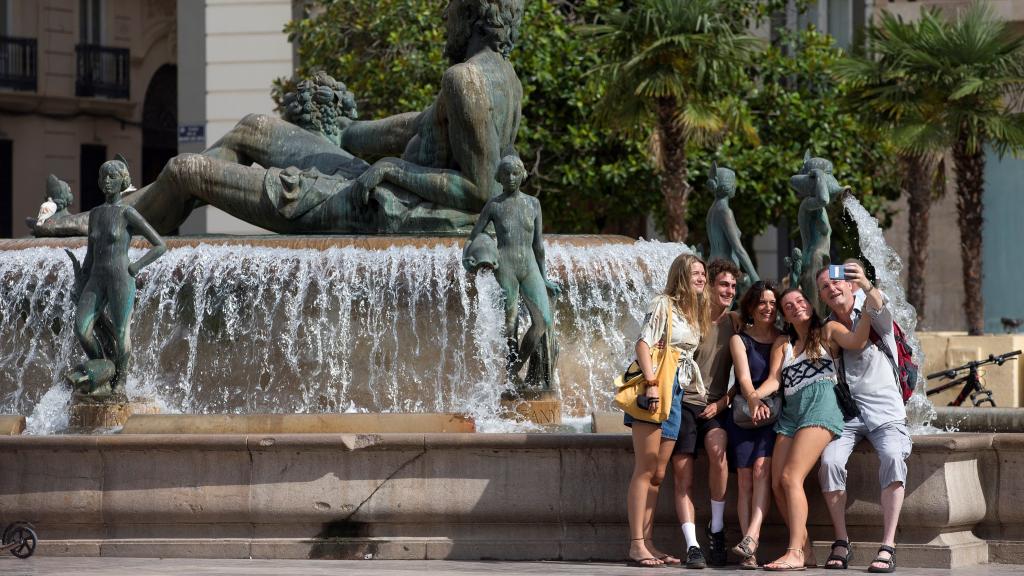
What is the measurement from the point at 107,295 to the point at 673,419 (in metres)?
3.91

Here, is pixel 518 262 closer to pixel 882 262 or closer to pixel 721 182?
pixel 721 182

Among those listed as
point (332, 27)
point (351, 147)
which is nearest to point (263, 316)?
point (351, 147)

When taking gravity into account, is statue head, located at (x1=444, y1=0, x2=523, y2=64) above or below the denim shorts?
above

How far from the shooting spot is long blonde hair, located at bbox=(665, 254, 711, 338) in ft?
30.8

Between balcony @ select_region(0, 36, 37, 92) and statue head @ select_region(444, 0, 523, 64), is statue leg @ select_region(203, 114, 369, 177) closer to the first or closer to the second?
statue head @ select_region(444, 0, 523, 64)

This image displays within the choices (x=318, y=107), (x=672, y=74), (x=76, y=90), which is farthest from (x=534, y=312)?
(x=76, y=90)

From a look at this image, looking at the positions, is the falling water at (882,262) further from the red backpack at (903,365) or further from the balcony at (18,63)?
the balcony at (18,63)

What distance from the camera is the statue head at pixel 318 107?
49.6ft

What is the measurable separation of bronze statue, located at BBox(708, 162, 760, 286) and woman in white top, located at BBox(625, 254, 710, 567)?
13.8ft

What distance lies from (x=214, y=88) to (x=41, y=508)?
21.9 metres

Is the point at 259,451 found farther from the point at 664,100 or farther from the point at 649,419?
the point at 664,100

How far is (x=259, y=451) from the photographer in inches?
379

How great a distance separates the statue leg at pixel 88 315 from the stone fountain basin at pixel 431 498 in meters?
1.76

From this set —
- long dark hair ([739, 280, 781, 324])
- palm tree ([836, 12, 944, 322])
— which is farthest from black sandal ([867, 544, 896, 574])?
palm tree ([836, 12, 944, 322])
